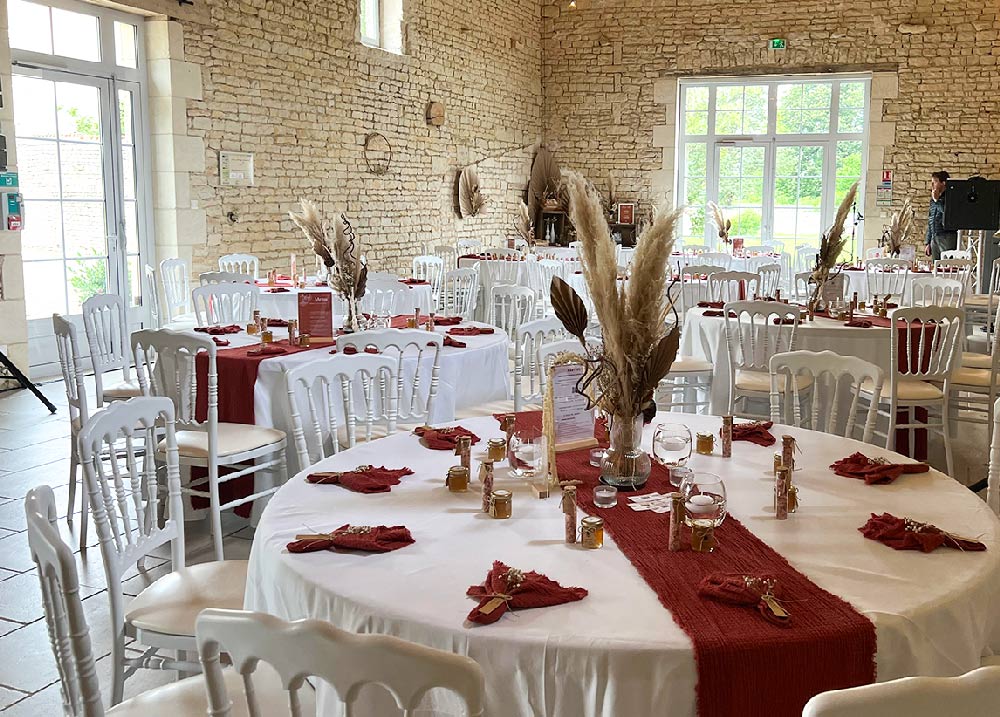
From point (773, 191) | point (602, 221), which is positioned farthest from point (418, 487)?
point (773, 191)

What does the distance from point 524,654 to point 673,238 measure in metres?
1.03

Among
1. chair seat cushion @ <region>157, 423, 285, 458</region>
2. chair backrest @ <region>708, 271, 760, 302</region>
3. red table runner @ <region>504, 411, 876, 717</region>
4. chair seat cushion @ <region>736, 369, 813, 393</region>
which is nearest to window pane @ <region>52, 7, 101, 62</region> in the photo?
chair seat cushion @ <region>157, 423, 285, 458</region>

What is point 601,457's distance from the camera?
2555mm

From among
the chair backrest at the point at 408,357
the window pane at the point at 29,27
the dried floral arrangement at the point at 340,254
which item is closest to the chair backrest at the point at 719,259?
the dried floral arrangement at the point at 340,254

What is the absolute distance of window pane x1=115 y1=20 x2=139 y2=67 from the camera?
794 cm

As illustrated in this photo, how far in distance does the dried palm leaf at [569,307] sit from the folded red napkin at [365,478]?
0.62 meters

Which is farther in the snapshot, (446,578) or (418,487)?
(418,487)

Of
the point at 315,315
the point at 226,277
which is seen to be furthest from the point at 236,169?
the point at 315,315

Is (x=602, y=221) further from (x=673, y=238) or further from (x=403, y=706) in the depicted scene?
(x=403, y=706)

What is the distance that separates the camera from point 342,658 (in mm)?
1217

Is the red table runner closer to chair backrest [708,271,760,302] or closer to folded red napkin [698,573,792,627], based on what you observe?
folded red napkin [698,573,792,627]

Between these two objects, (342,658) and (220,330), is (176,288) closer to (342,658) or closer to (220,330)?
(220,330)

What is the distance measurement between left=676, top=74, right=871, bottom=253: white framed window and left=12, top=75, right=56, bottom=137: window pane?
9109 millimetres

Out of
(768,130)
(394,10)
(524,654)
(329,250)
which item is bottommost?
(524,654)
